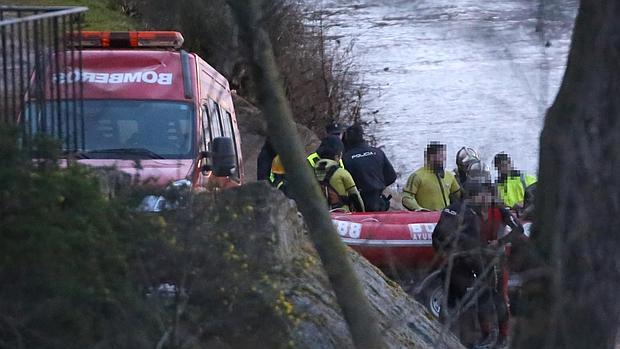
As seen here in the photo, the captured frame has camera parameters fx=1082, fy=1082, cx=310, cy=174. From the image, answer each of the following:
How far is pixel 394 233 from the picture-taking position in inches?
360

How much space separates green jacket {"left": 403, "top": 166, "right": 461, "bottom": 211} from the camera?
1038 cm

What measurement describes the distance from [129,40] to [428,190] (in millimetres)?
3221

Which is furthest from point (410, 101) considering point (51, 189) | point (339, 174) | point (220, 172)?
point (51, 189)

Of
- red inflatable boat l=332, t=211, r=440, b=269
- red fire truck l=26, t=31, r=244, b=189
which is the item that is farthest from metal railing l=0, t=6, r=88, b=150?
red inflatable boat l=332, t=211, r=440, b=269

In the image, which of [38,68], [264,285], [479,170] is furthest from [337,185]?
[264,285]

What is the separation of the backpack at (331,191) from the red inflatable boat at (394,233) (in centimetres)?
Answer: 35

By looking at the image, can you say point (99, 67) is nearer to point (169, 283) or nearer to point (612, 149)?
point (169, 283)

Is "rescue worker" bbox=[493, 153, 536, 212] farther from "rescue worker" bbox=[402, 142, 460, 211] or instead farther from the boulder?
the boulder

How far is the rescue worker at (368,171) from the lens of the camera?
1059 cm

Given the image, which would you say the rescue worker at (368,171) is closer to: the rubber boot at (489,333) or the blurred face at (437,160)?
the blurred face at (437,160)

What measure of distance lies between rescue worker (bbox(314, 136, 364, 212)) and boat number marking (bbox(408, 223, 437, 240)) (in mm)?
932

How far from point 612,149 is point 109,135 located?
17.3 feet

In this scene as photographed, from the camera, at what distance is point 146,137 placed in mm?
8141

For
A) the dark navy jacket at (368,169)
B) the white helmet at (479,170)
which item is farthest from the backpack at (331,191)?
the white helmet at (479,170)
